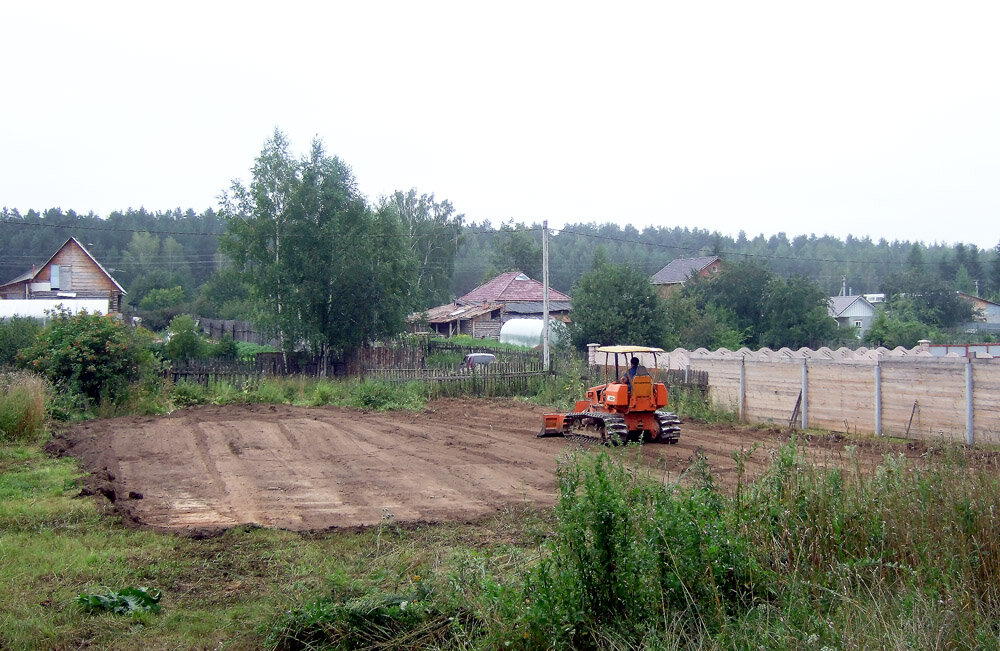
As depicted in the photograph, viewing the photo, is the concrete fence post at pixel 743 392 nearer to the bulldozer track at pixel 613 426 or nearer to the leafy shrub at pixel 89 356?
the bulldozer track at pixel 613 426

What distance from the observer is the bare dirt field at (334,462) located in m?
9.90

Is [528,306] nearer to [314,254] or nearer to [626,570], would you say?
[314,254]

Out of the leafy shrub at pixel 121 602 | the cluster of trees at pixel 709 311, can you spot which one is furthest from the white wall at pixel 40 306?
the leafy shrub at pixel 121 602

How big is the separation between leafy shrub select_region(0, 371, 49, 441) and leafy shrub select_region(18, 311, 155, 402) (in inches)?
154

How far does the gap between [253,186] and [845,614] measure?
31.6 m

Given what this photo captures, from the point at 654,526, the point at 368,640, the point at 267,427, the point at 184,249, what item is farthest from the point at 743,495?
the point at 184,249

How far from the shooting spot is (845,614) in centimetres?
463

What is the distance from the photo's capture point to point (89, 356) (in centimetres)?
2125

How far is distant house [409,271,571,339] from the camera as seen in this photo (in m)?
57.0

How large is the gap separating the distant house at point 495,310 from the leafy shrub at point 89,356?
3143 cm

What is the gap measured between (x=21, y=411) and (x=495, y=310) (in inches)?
1663

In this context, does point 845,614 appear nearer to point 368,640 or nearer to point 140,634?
point 368,640

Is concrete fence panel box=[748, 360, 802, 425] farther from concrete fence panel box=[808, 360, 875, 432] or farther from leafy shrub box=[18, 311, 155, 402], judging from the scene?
leafy shrub box=[18, 311, 155, 402]

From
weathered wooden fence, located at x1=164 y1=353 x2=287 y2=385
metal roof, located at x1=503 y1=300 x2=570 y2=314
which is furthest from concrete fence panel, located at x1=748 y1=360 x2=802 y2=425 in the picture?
metal roof, located at x1=503 y1=300 x2=570 y2=314
